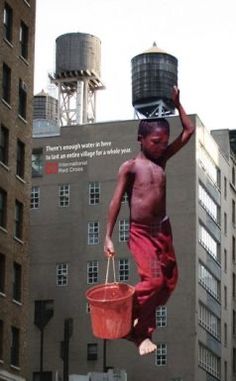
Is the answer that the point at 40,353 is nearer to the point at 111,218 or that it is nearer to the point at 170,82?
the point at 170,82

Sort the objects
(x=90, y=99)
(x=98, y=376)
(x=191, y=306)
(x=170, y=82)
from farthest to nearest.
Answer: (x=90, y=99), (x=170, y=82), (x=191, y=306), (x=98, y=376)

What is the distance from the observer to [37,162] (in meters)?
111

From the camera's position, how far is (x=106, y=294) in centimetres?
2489

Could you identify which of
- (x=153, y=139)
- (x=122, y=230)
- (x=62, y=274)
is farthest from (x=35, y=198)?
(x=153, y=139)

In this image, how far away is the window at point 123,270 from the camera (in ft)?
342

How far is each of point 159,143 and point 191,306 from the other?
7910 cm

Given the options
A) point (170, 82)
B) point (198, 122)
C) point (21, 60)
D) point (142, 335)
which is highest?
point (170, 82)

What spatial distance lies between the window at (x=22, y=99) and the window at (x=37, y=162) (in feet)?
137

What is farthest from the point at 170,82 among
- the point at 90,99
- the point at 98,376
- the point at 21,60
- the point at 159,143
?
the point at 159,143

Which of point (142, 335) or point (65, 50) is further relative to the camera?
point (65, 50)

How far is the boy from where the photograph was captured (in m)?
24.2

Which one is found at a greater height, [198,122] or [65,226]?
[198,122]

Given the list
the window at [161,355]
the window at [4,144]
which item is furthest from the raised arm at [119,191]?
the window at [161,355]

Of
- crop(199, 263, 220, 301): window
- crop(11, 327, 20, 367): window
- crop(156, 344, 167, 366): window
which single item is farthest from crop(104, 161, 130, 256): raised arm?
crop(199, 263, 220, 301): window
